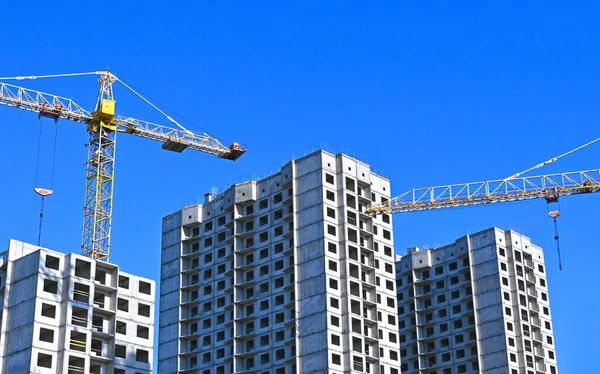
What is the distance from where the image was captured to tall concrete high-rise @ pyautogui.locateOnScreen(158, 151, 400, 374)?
133750 millimetres

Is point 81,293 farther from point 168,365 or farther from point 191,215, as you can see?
point 191,215

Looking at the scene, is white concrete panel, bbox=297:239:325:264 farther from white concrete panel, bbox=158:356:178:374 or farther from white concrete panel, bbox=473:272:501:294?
white concrete panel, bbox=473:272:501:294

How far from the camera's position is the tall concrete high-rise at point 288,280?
439 feet

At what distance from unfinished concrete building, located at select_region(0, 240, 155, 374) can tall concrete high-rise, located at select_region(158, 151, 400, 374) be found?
2701cm

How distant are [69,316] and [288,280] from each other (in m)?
38.9

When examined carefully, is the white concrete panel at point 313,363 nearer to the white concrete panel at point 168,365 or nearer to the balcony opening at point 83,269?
the white concrete panel at point 168,365

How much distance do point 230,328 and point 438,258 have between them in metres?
42.5

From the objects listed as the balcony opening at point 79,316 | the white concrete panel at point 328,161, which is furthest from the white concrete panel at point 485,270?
the balcony opening at point 79,316

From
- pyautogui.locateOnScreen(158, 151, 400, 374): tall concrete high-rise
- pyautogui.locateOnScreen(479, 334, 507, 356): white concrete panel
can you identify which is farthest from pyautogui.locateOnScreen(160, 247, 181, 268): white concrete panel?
pyautogui.locateOnScreen(479, 334, 507, 356): white concrete panel

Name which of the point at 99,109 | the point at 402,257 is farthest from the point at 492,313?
the point at 99,109

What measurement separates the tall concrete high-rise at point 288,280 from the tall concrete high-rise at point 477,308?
2292 cm

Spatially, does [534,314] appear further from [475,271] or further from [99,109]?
[99,109]

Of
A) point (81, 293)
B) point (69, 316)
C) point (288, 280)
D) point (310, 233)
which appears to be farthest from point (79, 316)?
point (310, 233)

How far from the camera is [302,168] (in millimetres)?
143000
